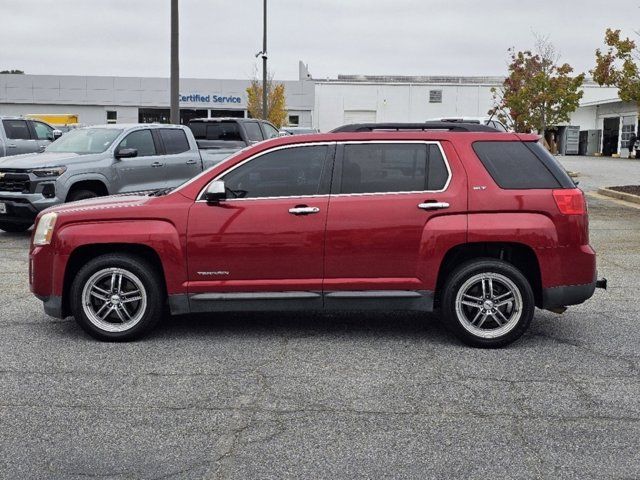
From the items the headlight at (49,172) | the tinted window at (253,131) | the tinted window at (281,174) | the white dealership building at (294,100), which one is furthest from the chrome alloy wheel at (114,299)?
the white dealership building at (294,100)

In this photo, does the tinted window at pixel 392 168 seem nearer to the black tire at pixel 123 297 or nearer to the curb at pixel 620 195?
the black tire at pixel 123 297

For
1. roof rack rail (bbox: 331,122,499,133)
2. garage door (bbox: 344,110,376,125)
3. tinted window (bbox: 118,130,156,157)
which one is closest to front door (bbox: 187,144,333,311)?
roof rack rail (bbox: 331,122,499,133)

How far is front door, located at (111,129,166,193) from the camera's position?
13172 millimetres

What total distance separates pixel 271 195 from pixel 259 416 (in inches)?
86.5

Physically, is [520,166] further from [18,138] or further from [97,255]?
[18,138]

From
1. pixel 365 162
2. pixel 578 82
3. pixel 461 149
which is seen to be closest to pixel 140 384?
pixel 365 162

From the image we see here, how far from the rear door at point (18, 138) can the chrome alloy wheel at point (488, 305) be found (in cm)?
1563

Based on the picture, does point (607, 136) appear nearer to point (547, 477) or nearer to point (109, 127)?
point (109, 127)

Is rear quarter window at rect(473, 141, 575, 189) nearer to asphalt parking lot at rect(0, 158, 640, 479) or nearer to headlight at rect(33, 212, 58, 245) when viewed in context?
asphalt parking lot at rect(0, 158, 640, 479)

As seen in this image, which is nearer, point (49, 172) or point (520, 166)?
point (520, 166)

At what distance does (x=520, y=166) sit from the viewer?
20.9 feet

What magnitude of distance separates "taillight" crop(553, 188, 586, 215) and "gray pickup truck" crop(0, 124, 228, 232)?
8225 mm

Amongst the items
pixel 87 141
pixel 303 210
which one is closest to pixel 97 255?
pixel 303 210

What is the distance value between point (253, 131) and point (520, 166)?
1214 centimetres
